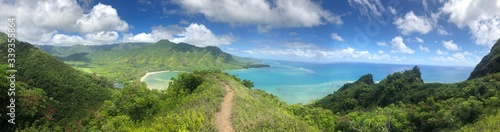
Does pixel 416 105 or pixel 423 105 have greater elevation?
pixel 423 105

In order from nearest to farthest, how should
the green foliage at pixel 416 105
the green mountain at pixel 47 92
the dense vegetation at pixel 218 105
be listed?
1. the dense vegetation at pixel 218 105
2. the green foliage at pixel 416 105
3. the green mountain at pixel 47 92

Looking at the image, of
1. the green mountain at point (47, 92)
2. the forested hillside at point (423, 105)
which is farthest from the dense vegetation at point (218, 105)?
the green mountain at point (47, 92)

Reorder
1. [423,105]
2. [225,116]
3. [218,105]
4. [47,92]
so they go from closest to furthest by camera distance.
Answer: [225,116], [218,105], [423,105], [47,92]

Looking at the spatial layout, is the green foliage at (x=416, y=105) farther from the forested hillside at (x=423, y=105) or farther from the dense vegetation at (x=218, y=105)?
the dense vegetation at (x=218, y=105)

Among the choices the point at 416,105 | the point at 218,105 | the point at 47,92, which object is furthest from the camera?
the point at 47,92

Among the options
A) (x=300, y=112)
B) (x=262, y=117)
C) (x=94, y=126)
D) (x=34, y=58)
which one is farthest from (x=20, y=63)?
(x=262, y=117)

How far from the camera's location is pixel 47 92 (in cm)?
8231

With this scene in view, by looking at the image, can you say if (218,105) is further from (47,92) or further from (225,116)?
(47,92)

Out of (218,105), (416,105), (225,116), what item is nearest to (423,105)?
(416,105)

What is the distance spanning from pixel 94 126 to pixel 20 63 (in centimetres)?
8148

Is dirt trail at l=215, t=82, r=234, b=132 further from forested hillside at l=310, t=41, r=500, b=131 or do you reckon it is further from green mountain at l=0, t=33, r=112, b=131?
green mountain at l=0, t=33, r=112, b=131

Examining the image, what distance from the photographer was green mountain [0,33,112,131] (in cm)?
5922

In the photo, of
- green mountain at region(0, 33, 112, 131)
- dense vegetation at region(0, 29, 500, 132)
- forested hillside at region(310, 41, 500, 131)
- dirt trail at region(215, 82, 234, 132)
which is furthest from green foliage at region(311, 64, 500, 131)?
green mountain at region(0, 33, 112, 131)

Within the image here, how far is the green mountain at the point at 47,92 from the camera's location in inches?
2331
